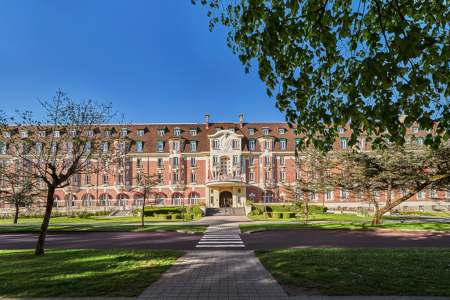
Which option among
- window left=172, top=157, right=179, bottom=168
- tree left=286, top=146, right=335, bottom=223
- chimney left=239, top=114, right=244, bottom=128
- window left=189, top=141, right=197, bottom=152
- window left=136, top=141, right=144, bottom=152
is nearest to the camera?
tree left=286, top=146, right=335, bottom=223

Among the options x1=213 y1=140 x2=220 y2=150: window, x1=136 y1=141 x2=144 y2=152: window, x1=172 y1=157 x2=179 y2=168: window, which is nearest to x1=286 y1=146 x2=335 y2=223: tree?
x1=213 y1=140 x2=220 y2=150: window

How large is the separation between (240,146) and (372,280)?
153 ft

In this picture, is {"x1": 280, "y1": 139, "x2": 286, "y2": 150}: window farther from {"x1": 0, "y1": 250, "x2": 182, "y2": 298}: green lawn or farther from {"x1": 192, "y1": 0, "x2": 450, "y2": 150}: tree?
{"x1": 192, "y1": 0, "x2": 450, "y2": 150}: tree

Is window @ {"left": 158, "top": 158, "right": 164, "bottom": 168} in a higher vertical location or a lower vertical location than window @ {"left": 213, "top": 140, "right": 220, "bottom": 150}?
lower

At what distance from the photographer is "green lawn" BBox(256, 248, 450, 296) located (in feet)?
22.7

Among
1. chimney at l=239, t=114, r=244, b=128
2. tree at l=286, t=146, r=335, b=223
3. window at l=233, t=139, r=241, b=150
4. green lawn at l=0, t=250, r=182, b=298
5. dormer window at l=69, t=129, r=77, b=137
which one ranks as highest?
chimney at l=239, t=114, r=244, b=128

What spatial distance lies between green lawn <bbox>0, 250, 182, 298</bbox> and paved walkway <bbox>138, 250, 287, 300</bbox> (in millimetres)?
423

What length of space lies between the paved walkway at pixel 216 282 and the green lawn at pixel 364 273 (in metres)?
0.51

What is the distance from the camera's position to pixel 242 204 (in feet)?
172

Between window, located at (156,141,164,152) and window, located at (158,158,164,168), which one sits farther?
window, located at (156,141,164,152)

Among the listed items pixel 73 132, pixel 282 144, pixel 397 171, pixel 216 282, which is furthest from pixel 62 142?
pixel 282 144

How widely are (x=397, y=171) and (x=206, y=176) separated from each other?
34.3 meters

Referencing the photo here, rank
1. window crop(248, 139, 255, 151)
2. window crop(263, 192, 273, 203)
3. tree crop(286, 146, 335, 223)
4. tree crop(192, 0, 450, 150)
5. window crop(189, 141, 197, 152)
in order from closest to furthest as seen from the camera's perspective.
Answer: tree crop(192, 0, 450, 150), tree crop(286, 146, 335, 223), window crop(263, 192, 273, 203), window crop(248, 139, 255, 151), window crop(189, 141, 197, 152)

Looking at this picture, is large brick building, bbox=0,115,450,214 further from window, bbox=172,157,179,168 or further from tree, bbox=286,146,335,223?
tree, bbox=286,146,335,223
